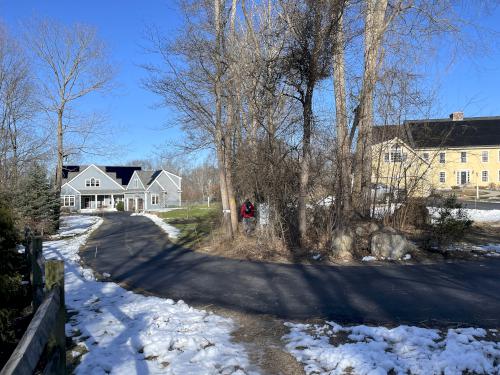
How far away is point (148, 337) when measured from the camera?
5906 millimetres

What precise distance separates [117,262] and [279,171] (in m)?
5.72

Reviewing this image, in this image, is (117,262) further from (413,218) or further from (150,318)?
(413,218)

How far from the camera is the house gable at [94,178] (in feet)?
238

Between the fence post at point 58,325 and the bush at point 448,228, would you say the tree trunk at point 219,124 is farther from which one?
the fence post at point 58,325

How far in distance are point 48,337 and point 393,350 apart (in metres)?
3.77

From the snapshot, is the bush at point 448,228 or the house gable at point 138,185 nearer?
the bush at point 448,228

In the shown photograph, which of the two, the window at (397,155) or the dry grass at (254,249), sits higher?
the window at (397,155)

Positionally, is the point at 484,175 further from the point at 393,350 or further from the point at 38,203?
the point at 393,350

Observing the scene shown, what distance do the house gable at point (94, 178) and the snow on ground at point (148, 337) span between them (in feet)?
224

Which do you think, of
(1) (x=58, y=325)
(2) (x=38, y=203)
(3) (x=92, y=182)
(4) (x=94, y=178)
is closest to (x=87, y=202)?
(3) (x=92, y=182)

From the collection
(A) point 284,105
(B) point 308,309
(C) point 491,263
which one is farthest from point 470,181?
(B) point 308,309

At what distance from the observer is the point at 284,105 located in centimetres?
1791

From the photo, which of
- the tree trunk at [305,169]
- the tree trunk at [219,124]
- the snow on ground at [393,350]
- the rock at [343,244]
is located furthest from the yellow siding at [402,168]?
the snow on ground at [393,350]

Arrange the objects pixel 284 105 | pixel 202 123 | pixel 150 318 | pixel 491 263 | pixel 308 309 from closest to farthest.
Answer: pixel 150 318 < pixel 308 309 < pixel 491 263 < pixel 202 123 < pixel 284 105
